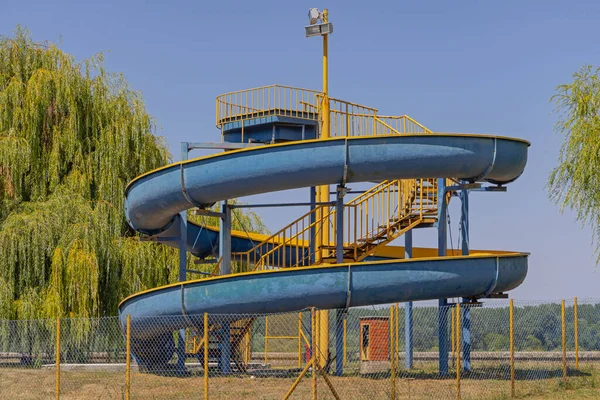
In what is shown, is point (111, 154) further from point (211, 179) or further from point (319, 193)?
point (211, 179)

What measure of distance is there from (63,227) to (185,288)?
8783mm

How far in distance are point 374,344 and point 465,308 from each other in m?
3.05

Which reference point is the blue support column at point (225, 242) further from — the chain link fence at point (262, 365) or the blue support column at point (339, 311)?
the blue support column at point (339, 311)

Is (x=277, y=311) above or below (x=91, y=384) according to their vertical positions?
above

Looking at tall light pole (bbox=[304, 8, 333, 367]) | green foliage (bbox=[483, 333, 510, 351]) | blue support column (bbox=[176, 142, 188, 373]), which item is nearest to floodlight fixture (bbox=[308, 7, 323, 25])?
tall light pole (bbox=[304, 8, 333, 367])

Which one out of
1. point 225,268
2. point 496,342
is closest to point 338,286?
point 225,268

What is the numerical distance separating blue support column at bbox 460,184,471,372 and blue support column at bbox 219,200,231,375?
18.8 feet

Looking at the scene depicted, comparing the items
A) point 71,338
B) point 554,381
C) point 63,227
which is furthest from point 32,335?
point 554,381

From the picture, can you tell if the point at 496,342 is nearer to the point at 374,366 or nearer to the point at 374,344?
the point at 374,344

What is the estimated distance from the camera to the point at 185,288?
2095 cm

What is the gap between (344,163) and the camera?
20094 mm

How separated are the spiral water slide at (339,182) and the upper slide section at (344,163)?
22 mm

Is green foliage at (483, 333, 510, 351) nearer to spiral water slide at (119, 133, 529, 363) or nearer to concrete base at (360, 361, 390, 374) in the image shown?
concrete base at (360, 361, 390, 374)

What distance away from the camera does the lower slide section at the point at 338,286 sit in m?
19.8
